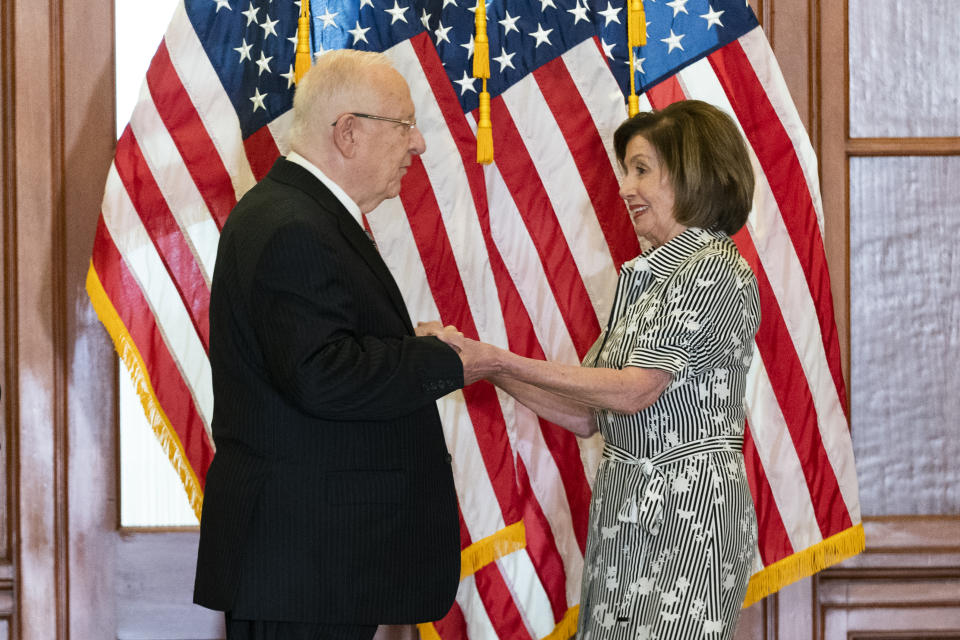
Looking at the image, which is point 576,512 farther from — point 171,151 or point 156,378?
point 171,151

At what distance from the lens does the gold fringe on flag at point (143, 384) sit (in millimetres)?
2436

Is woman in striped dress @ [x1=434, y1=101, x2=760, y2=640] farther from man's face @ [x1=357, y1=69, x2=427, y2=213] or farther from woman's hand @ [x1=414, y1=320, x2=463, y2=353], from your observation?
man's face @ [x1=357, y1=69, x2=427, y2=213]

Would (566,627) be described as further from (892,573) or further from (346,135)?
(346,135)

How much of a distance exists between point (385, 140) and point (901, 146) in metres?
1.67

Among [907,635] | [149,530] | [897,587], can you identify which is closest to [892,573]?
[897,587]

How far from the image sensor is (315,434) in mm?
1574

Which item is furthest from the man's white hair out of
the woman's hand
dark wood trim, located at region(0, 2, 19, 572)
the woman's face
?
dark wood trim, located at region(0, 2, 19, 572)

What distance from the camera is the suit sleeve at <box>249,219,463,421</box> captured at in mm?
1491

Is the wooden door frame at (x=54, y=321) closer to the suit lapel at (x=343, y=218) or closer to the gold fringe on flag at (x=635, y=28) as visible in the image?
the suit lapel at (x=343, y=218)

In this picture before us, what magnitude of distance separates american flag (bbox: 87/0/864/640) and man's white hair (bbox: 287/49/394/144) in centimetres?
73

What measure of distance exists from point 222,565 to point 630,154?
117 cm

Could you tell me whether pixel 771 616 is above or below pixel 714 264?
below

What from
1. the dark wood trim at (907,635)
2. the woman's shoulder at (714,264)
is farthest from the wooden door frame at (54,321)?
the dark wood trim at (907,635)

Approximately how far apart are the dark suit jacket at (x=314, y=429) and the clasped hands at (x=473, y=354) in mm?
135
